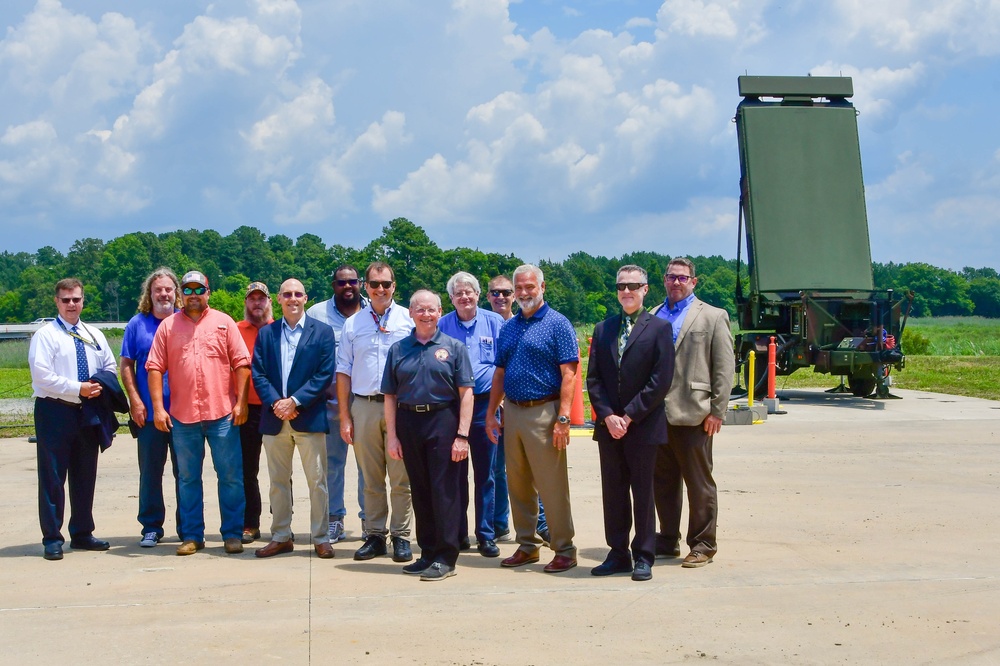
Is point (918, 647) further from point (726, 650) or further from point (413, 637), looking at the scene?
point (413, 637)

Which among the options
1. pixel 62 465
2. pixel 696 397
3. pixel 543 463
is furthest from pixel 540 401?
pixel 62 465

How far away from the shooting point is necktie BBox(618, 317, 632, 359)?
638 cm

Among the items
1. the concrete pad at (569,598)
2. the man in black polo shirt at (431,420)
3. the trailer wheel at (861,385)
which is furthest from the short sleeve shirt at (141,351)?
the trailer wheel at (861,385)

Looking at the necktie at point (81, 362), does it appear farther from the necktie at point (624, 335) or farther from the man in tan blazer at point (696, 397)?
the man in tan blazer at point (696, 397)

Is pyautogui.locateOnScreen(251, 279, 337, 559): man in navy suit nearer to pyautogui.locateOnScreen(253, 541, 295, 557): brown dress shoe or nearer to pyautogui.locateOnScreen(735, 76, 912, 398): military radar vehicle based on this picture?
pyautogui.locateOnScreen(253, 541, 295, 557): brown dress shoe

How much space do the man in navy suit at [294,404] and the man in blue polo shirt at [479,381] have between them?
3.04 ft

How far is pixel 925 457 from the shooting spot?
1129cm

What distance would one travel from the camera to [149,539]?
7.24m

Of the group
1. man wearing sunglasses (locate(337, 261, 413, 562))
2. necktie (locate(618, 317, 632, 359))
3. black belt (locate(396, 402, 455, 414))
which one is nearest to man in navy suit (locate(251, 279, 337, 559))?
man wearing sunglasses (locate(337, 261, 413, 562))

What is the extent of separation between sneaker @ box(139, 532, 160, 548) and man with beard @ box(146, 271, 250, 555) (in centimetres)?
28

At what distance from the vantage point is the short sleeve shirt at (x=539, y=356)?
255 inches

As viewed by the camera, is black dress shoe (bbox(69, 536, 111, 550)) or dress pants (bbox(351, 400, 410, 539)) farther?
black dress shoe (bbox(69, 536, 111, 550))

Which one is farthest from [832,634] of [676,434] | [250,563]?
[250,563]

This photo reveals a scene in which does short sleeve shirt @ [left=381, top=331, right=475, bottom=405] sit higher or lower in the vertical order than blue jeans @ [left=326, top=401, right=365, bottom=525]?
higher
